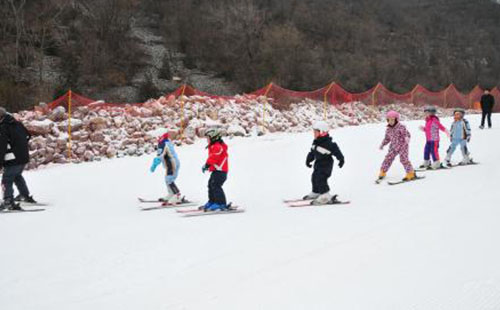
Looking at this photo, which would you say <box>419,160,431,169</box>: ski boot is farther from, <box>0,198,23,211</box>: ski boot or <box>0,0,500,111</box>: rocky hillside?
<box>0,0,500,111</box>: rocky hillside

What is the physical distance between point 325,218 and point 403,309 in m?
3.75

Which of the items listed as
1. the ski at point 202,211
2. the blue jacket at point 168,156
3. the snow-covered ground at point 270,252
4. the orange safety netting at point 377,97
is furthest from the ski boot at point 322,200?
the orange safety netting at point 377,97

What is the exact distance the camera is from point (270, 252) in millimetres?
5551

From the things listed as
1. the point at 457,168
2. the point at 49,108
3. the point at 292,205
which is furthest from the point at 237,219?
the point at 49,108

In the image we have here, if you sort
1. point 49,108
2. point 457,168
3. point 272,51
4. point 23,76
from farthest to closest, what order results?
1. point 272,51
2. point 23,76
3. point 49,108
4. point 457,168

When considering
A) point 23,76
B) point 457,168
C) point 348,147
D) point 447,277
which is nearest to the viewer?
point 447,277

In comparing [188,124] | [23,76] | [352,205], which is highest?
[23,76]

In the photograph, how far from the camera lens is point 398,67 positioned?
2169 inches

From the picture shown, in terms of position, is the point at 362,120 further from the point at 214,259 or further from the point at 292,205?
the point at 214,259

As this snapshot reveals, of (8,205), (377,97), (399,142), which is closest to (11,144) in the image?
(8,205)

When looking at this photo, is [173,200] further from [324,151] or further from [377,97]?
[377,97]

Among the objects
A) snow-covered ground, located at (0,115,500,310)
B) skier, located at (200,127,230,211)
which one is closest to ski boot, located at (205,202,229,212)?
skier, located at (200,127,230,211)

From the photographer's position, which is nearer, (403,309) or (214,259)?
(403,309)

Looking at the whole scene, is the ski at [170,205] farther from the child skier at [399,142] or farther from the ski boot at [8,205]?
the child skier at [399,142]
